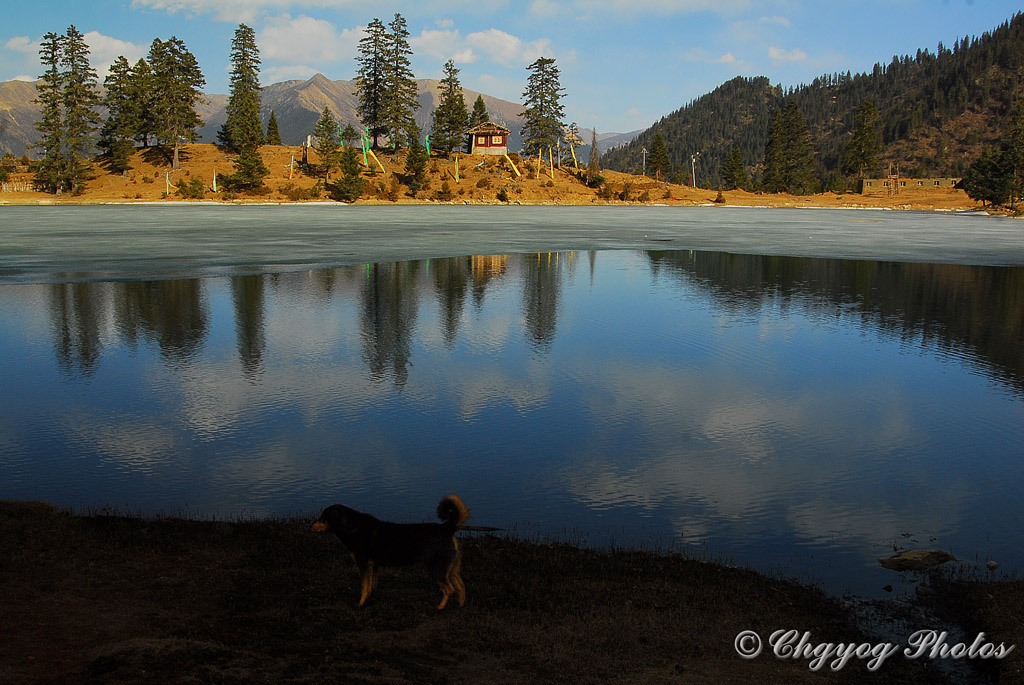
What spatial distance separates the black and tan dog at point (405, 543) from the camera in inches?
281

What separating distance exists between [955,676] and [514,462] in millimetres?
6812

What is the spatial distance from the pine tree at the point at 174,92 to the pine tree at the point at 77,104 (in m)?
7.28

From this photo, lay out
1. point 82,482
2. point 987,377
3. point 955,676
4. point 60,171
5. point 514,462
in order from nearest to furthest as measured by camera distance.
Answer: point 955,676, point 82,482, point 514,462, point 987,377, point 60,171

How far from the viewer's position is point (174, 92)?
331ft

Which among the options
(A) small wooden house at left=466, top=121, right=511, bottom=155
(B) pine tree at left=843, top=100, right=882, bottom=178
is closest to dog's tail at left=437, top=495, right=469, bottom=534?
(A) small wooden house at left=466, top=121, right=511, bottom=155

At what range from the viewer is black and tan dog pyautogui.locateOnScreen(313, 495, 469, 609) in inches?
281

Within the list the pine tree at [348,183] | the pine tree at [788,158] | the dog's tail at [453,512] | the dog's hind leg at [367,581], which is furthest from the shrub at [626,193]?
the dog's hind leg at [367,581]

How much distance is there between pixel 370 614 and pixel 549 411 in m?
8.47

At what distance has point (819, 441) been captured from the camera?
45.7 ft

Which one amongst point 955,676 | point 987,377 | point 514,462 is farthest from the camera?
point 987,377

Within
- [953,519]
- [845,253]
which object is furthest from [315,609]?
[845,253]

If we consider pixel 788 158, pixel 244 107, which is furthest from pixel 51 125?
pixel 788 158

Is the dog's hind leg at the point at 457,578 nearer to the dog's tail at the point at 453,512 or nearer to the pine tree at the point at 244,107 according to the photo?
the dog's tail at the point at 453,512

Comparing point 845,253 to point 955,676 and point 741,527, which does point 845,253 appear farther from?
point 955,676
